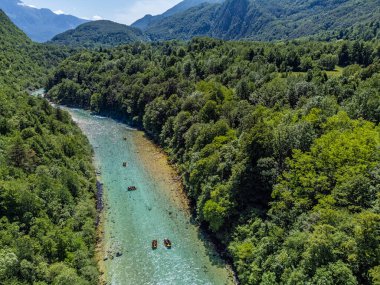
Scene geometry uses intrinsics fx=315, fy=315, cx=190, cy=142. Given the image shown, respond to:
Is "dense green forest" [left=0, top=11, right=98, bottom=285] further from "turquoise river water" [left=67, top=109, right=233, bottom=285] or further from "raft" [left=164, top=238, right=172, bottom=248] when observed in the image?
A: "raft" [left=164, top=238, right=172, bottom=248]

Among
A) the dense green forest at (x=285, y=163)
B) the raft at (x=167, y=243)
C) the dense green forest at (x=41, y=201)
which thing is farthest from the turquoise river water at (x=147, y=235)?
the dense green forest at (x=285, y=163)

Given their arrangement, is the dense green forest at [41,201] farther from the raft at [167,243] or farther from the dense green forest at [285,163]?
the dense green forest at [285,163]

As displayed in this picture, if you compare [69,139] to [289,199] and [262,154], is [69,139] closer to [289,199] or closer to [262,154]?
[262,154]

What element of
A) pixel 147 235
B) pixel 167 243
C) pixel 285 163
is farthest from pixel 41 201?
pixel 285 163

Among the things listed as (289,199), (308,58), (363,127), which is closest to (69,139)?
(289,199)

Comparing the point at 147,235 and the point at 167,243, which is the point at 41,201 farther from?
the point at 167,243

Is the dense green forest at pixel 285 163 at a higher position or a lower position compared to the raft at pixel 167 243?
higher
